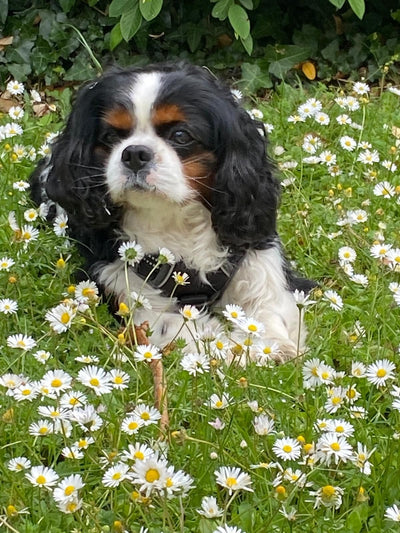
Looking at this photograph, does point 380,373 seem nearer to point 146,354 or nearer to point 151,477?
point 146,354

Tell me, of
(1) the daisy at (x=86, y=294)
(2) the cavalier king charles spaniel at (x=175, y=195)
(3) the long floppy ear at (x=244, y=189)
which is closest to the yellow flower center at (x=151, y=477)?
(1) the daisy at (x=86, y=294)

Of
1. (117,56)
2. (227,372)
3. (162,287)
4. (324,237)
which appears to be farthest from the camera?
(117,56)

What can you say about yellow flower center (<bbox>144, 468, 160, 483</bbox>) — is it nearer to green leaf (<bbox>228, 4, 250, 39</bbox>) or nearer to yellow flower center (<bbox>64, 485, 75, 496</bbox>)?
yellow flower center (<bbox>64, 485, 75, 496</bbox>)

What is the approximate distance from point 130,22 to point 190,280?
239cm

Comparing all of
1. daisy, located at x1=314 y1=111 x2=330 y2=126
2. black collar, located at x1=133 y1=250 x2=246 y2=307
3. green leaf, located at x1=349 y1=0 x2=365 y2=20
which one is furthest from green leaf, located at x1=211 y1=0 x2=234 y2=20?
black collar, located at x1=133 y1=250 x2=246 y2=307

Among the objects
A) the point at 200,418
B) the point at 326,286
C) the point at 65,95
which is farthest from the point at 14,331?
the point at 65,95

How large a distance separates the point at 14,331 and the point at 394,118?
2921mm

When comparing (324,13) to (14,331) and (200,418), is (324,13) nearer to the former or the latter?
(14,331)

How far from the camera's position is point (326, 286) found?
407 cm

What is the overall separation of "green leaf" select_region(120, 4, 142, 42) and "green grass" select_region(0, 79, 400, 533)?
1365 mm

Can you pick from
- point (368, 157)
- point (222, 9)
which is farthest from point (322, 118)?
point (222, 9)

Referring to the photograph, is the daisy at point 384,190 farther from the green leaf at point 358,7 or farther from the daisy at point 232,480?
the daisy at point 232,480

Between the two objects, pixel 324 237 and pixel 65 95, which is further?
pixel 65 95

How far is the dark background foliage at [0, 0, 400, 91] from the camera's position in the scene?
6672 millimetres
